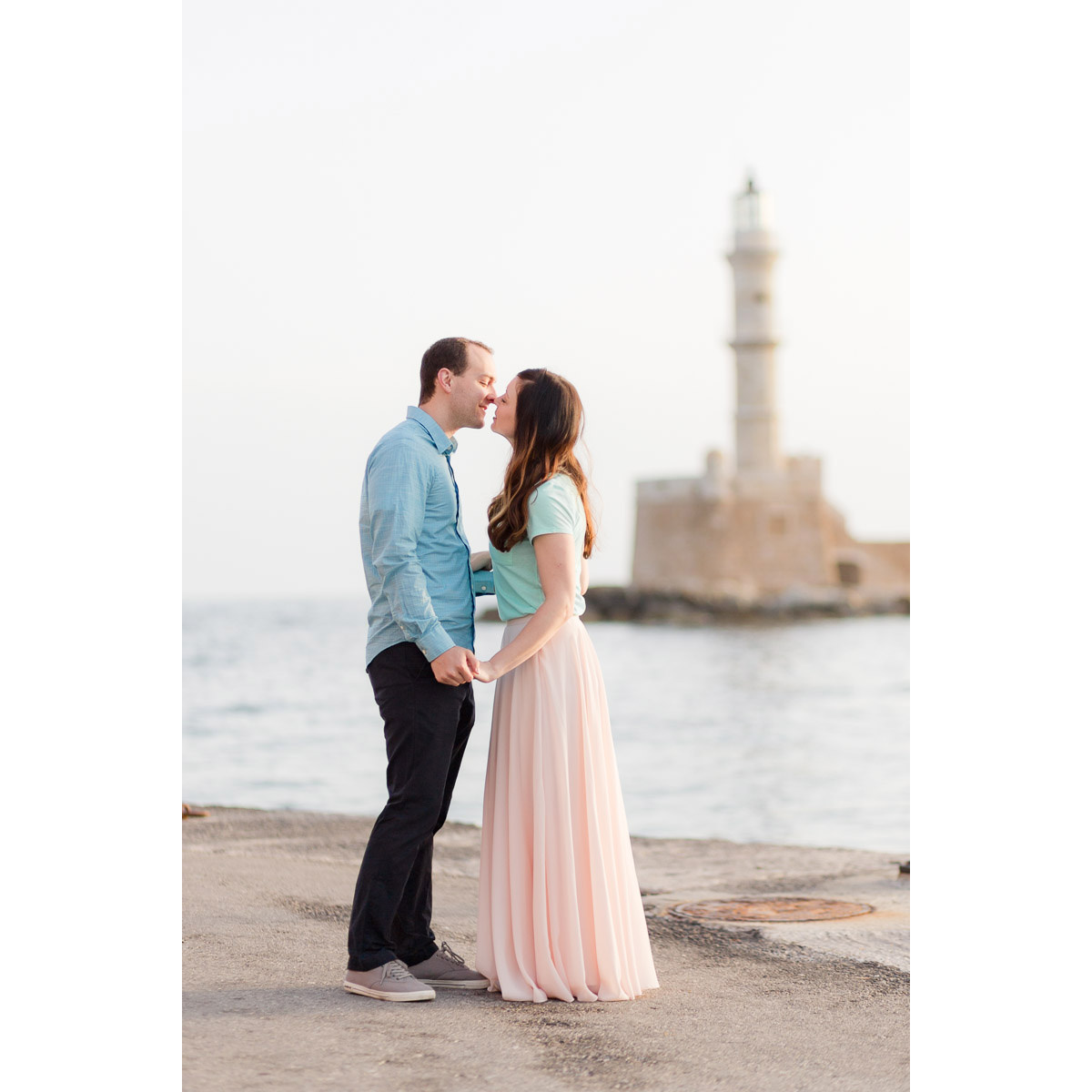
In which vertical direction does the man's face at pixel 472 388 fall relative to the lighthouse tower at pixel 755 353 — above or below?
below

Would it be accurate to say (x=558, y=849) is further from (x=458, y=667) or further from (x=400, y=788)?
(x=458, y=667)

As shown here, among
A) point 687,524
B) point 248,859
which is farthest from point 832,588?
point 248,859

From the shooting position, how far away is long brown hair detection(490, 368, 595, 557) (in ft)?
13.6

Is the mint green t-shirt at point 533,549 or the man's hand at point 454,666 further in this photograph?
the mint green t-shirt at point 533,549

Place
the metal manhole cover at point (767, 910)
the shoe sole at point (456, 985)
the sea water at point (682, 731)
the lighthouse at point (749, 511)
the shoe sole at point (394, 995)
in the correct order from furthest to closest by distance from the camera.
Result: the lighthouse at point (749, 511), the sea water at point (682, 731), the metal manhole cover at point (767, 910), the shoe sole at point (456, 985), the shoe sole at point (394, 995)

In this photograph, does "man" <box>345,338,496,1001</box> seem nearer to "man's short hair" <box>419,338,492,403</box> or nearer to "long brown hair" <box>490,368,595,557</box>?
"man's short hair" <box>419,338,492,403</box>

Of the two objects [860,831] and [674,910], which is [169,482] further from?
[860,831]

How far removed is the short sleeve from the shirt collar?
33cm

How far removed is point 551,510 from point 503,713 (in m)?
0.66

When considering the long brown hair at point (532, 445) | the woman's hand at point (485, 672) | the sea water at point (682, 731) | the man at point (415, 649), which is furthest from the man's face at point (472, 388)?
the sea water at point (682, 731)

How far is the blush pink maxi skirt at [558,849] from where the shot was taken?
4055 mm

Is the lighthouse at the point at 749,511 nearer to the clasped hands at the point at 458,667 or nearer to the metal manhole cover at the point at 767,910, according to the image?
the metal manhole cover at the point at 767,910

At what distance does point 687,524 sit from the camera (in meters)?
60.7

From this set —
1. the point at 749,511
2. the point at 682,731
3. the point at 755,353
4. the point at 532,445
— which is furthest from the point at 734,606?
the point at 532,445
